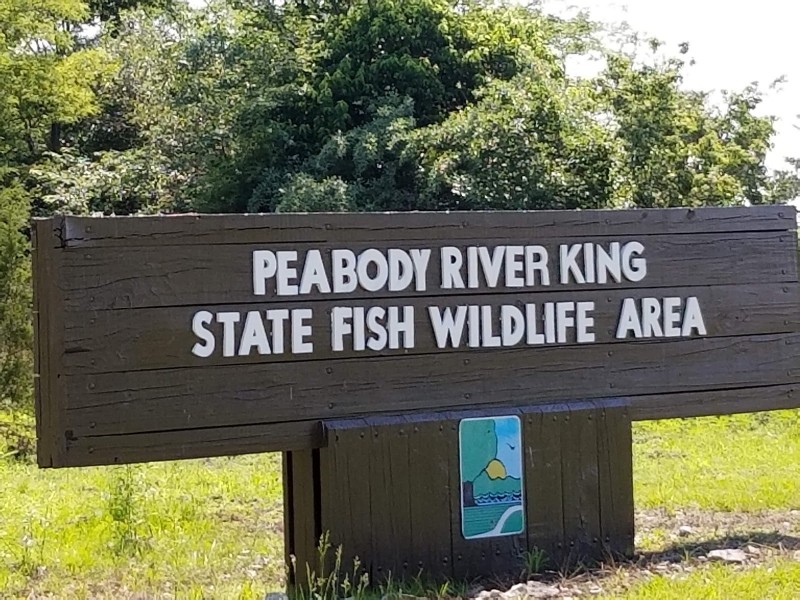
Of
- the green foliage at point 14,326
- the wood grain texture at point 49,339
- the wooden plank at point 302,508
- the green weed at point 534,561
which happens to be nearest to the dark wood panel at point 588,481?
the green weed at point 534,561

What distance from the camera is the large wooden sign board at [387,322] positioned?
443cm

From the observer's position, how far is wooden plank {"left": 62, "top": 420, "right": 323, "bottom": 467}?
4.41 meters

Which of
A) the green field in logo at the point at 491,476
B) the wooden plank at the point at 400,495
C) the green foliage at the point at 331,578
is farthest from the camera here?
the green field in logo at the point at 491,476

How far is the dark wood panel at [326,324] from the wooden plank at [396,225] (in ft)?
0.99

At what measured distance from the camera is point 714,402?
18.4 ft

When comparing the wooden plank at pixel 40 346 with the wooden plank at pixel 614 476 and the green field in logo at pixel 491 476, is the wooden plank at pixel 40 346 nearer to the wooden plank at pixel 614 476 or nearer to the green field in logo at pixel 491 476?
the green field in logo at pixel 491 476

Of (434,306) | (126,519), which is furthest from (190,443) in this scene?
(126,519)

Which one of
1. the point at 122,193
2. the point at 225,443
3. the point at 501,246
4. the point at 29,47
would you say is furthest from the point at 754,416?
the point at 29,47

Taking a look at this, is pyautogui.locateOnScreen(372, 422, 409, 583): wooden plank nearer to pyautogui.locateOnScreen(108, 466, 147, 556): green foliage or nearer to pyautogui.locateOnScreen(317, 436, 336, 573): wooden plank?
pyautogui.locateOnScreen(317, 436, 336, 573): wooden plank

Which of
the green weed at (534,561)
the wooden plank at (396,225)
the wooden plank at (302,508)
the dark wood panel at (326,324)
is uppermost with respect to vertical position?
the wooden plank at (396,225)

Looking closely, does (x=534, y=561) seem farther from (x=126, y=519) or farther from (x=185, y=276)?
(x=126, y=519)

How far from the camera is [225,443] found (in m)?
4.64

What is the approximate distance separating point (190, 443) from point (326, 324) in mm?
786

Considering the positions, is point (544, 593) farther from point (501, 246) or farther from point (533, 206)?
point (533, 206)
